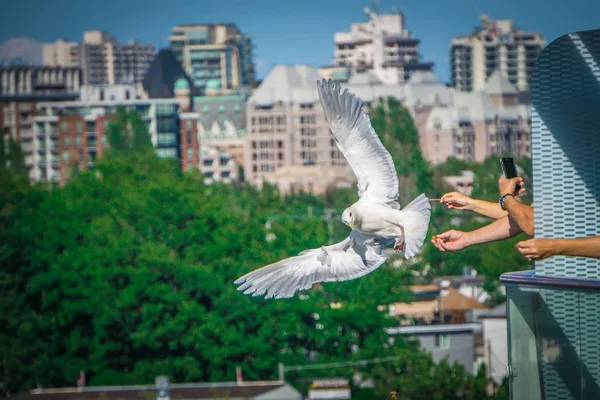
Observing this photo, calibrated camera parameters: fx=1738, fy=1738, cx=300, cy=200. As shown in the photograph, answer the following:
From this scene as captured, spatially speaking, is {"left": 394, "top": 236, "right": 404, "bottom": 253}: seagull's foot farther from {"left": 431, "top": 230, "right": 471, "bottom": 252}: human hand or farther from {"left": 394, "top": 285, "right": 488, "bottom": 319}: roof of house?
{"left": 394, "top": 285, "right": 488, "bottom": 319}: roof of house

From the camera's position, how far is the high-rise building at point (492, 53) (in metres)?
175

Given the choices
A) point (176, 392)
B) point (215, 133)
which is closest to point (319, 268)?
point (176, 392)

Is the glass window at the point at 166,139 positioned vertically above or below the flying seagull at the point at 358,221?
above

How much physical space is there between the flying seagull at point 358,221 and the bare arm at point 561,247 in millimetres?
1289

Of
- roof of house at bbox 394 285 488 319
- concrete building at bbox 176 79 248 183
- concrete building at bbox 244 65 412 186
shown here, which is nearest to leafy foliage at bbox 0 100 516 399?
roof of house at bbox 394 285 488 319

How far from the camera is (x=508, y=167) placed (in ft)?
26.8

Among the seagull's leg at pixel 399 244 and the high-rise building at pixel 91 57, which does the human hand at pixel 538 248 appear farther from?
the high-rise building at pixel 91 57

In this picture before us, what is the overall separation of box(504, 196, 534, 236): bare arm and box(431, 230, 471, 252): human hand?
15.7 inches

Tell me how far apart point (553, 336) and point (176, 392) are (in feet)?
77.0

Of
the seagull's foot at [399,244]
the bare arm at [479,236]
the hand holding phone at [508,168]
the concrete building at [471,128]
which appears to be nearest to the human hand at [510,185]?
the hand holding phone at [508,168]

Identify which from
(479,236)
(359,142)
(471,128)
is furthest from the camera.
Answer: (471,128)

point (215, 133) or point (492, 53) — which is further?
point (492, 53)

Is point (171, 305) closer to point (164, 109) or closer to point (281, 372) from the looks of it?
point (281, 372)

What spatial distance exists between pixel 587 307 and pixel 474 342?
29719 millimetres
